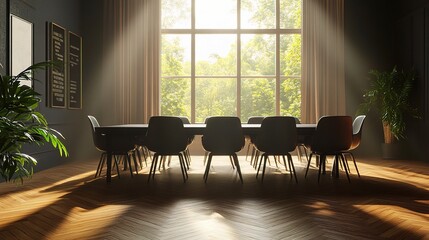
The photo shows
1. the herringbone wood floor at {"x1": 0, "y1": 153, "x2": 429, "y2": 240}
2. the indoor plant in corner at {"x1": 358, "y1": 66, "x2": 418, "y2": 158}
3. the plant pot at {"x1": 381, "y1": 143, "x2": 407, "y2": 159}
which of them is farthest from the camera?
the plant pot at {"x1": 381, "y1": 143, "x2": 407, "y2": 159}

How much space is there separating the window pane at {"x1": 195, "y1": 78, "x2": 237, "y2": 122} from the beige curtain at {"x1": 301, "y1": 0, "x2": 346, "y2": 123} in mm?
1513

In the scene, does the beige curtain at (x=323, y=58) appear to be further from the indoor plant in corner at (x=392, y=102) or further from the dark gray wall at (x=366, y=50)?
the indoor plant in corner at (x=392, y=102)

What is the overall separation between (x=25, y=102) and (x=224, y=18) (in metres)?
6.21

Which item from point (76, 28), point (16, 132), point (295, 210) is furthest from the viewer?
point (76, 28)

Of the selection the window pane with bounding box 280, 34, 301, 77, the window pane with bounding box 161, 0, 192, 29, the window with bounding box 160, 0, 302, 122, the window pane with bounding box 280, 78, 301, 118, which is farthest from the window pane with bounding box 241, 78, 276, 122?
the window pane with bounding box 161, 0, 192, 29

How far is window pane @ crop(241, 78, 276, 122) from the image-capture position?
8.08 m

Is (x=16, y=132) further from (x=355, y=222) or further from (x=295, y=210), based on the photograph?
(x=355, y=222)

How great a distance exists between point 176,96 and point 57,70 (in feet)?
8.62

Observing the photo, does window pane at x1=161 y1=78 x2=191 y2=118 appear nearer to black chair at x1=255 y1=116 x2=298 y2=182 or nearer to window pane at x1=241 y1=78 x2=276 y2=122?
window pane at x1=241 y1=78 x2=276 y2=122

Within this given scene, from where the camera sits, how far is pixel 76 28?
7.51m

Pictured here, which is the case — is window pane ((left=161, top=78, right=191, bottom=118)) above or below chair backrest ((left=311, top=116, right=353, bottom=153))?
above

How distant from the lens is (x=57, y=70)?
21.1ft

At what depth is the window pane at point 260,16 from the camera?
322 inches

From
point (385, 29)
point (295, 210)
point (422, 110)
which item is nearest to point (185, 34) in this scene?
point (385, 29)
